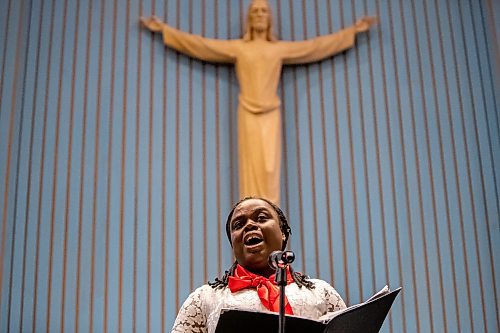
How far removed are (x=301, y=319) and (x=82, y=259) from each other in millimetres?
2853

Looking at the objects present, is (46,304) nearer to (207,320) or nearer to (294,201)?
(294,201)

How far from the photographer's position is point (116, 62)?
213 inches

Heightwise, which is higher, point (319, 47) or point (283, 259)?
point (319, 47)

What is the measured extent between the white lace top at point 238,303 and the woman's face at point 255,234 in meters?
0.10

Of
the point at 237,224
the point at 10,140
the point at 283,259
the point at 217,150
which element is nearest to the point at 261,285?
the point at 237,224

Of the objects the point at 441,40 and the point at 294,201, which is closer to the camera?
the point at 294,201

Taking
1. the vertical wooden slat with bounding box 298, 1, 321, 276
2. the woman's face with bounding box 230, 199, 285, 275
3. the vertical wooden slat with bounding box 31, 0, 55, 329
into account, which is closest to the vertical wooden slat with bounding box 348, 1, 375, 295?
the vertical wooden slat with bounding box 298, 1, 321, 276

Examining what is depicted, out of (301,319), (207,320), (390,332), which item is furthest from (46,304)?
(301,319)

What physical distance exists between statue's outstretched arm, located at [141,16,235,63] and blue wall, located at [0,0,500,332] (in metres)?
0.11

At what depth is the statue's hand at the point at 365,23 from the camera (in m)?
5.50

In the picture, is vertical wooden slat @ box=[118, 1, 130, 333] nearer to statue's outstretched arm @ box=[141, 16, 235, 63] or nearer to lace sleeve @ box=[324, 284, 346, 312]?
statue's outstretched arm @ box=[141, 16, 235, 63]

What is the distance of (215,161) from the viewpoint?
5203 mm

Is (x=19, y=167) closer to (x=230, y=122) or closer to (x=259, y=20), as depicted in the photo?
(x=230, y=122)

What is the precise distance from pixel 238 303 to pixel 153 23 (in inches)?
124
